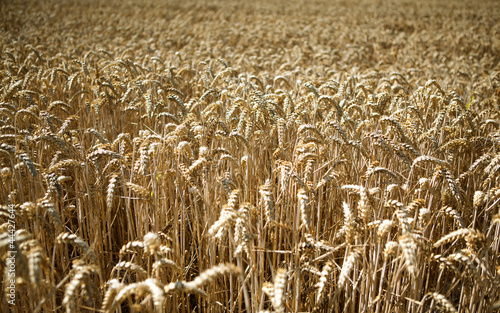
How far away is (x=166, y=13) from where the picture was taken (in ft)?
39.2

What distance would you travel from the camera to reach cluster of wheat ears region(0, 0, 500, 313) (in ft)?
3.80

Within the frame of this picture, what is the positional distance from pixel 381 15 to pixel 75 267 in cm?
1308

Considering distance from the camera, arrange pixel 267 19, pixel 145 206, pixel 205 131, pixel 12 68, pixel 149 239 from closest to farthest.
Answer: pixel 149 239
pixel 145 206
pixel 205 131
pixel 12 68
pixel 267 19

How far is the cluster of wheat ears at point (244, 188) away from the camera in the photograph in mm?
1157

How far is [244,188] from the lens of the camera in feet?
6.04

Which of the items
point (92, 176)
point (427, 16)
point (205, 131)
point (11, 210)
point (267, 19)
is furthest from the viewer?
point (427, 16)

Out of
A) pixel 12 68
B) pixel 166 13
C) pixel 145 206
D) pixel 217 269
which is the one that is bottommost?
pixel 145 206

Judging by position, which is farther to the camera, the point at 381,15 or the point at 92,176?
the point at 381,15

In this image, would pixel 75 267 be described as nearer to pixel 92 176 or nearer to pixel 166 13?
pixel 92 176

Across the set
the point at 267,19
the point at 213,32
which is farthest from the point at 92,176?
the point at 267,19

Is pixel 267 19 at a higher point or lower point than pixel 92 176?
higher

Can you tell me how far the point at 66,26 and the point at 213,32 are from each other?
12.1 feet

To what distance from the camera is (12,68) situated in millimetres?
3383

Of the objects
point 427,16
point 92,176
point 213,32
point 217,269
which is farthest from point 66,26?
point 427,16
